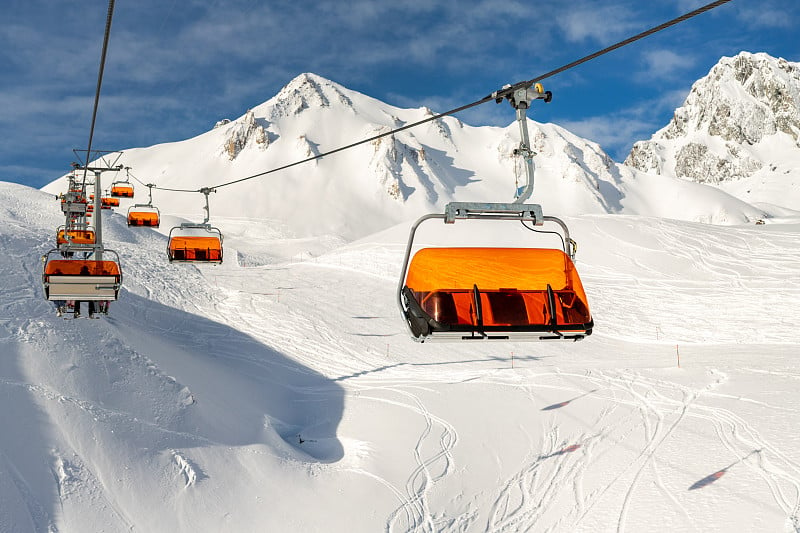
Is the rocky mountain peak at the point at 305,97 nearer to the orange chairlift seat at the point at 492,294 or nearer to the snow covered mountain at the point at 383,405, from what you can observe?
the snow covered mountain at the point at 383,405

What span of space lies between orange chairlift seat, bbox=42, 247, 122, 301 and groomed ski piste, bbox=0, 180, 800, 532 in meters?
3.59

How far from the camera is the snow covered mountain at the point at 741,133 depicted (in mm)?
173500

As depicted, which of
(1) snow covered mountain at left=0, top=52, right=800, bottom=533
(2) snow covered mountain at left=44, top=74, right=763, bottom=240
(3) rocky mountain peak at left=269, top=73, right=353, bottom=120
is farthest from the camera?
(3) rocky mountain peak at left=269, top=73, right=353, bottom=120

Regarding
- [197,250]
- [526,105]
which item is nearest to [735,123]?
[197,250]

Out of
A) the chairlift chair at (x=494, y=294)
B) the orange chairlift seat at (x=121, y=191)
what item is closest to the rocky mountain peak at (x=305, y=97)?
the orange chairlift seat at (x=121, y=191)

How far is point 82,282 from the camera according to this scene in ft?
32.9

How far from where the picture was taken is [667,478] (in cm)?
1331

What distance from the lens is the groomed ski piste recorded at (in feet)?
38.2

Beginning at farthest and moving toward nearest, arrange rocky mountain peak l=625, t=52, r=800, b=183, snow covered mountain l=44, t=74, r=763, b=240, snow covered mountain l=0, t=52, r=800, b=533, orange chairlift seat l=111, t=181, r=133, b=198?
rocky mountain peak l=625, t=52, r=800, b=183 < snow covered mountain l=44, t=74, r=763, b=240 < orange chairlift seat l=111, t=181, r=133, b=198 < snow covered mountain l=0, t=52, r=800, b=533

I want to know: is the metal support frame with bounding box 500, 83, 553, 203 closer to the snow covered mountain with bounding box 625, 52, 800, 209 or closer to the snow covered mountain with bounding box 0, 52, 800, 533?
the snow covered mountain with bounding box 0, 52, 800, 533

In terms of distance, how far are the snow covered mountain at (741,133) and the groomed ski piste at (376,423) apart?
6602 inches

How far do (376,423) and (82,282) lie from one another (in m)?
9.72

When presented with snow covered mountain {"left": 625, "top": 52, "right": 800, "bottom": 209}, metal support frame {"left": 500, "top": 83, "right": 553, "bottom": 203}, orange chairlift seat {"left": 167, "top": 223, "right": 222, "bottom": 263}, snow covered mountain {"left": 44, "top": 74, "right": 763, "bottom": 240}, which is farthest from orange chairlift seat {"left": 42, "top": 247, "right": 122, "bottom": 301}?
snow covered mountain {"left": 625, "top": 52, "right": 800, "bottom": 209}

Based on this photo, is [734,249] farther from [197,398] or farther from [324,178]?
[324,178]
